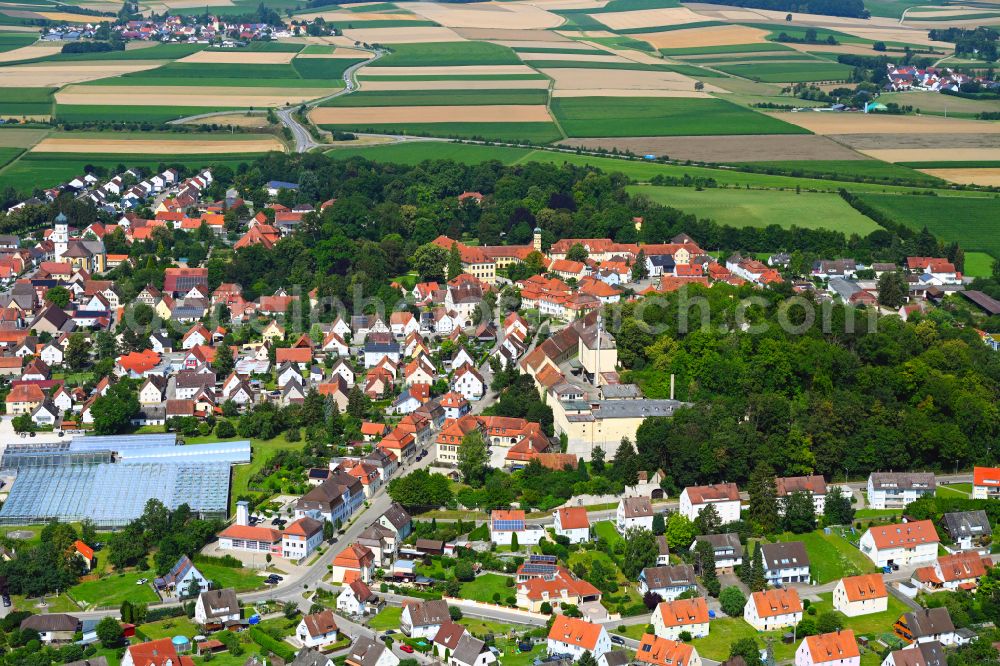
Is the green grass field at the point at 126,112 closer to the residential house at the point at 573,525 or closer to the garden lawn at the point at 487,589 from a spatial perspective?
the residential house at the point at 573,525

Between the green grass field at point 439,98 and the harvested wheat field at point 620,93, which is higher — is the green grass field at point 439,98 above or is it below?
above

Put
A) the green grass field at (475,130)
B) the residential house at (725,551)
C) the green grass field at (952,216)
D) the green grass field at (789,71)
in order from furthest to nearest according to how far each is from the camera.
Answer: the green grass field at (789,71) < the green grass field at (475,130) < the green grass field at (952,216) < the residential house at (725,551)

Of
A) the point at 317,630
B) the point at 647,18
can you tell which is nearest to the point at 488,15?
the point at 647,18

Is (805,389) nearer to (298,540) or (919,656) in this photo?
(919,656)

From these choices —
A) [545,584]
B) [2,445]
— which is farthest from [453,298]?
[545,584]

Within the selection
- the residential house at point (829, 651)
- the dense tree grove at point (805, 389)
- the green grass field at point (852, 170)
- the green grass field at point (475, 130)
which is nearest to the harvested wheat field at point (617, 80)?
the green grass field at point (475, 130)

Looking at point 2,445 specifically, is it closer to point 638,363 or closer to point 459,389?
point 459,389

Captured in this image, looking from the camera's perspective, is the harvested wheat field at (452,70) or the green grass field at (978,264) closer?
the green grass field at (978,264)
